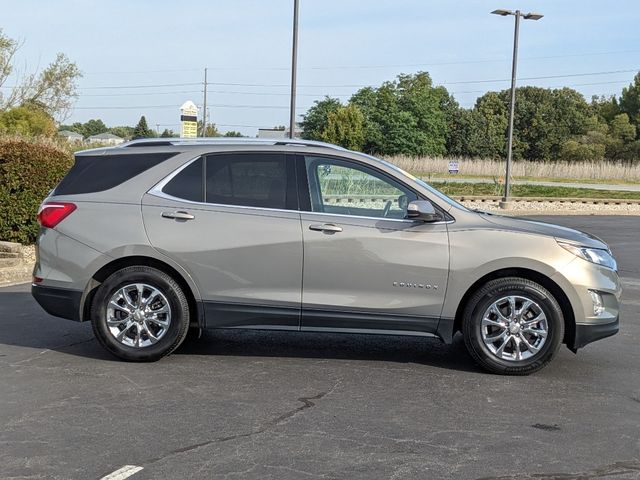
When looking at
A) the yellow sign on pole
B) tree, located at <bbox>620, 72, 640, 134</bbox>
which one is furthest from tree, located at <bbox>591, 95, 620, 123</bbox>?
the yellow sign on pole

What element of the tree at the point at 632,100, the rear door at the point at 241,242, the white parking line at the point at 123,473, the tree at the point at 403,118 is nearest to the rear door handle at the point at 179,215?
the rear door at the point at 241,242

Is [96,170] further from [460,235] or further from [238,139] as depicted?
[460,235]

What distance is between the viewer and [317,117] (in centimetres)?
7481

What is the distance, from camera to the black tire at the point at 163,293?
674 centimetres

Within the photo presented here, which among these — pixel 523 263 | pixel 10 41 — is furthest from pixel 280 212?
pixel 10 41

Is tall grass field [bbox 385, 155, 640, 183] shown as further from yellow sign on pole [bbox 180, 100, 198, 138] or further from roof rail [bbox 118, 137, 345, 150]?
roof rail [bbox 118, 137, 345, 150]

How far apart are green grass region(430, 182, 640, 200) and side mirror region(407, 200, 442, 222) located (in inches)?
1291

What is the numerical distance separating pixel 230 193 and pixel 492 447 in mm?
3092

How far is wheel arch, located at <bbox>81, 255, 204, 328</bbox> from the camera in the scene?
6816 millimetres

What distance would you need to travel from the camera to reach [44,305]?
6977 millimetres

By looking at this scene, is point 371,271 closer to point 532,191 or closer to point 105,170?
point 105,170

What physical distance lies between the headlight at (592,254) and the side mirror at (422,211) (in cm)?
105

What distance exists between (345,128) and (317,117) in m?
8.64

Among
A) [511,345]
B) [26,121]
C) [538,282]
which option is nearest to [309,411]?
[511,345]
